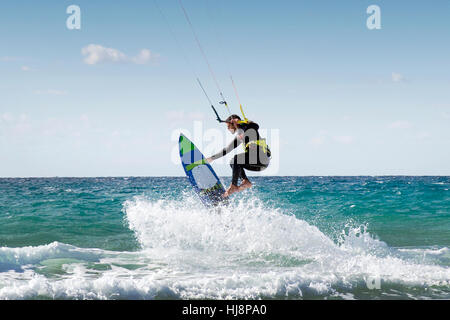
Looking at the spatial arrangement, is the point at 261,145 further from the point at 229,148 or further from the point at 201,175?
the point at 201,175

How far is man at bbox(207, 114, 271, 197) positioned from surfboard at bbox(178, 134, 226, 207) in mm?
1173

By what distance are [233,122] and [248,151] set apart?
2.03ft

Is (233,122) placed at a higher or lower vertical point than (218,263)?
higher

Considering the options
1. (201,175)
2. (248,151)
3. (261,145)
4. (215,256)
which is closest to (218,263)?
(215,256)

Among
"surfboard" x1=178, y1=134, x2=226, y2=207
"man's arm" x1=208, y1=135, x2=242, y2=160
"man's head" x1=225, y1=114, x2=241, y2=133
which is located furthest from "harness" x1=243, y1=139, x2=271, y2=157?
"surfboard" x1=178, y1=134, x2=226, y2=207

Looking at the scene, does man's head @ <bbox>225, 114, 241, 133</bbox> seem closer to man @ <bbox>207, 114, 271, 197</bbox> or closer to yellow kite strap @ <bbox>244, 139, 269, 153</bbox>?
man @ <bbox>207, 114, 271, 197</bbox>

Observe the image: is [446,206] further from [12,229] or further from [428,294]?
[12,229]

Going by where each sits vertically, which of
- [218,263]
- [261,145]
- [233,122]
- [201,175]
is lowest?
[218,263]

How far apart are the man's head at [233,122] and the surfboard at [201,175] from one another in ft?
4.40

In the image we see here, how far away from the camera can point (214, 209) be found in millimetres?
8758

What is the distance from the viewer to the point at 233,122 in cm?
763

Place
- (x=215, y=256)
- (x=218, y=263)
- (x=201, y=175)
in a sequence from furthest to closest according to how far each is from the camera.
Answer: (x=201, y=175), (x=215, y=256), (x=218, y=263)

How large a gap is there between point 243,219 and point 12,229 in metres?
6.77
